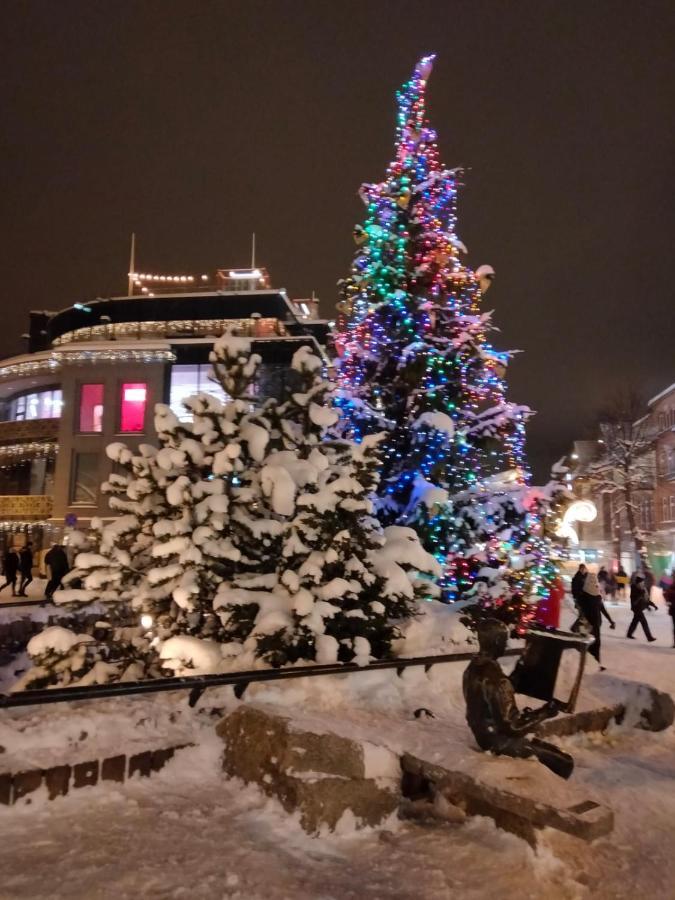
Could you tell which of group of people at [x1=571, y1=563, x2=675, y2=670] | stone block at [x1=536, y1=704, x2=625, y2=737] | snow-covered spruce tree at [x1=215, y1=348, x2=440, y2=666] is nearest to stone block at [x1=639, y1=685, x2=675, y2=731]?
stone block at [x1=536, y1=704, x2=625, y2=737]

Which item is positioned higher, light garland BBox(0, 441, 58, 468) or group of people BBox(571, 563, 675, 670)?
light garland BBox(0, 441, 58, 468)

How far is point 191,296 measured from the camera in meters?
39.9

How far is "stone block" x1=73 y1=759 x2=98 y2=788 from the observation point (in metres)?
5.12

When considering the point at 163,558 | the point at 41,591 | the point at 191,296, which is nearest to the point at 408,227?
the point at 163,558

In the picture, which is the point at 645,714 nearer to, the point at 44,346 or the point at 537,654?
the point at 537,654

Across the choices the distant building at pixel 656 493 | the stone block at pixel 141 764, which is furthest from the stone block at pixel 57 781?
the distant building at pixel 656 493

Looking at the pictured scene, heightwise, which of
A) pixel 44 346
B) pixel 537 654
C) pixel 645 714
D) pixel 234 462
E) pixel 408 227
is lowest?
pixel 645 714

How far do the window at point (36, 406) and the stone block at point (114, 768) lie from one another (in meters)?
35.0

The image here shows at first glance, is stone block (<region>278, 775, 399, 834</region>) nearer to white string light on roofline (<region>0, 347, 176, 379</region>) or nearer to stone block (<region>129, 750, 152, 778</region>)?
stone block (<region>129, 750, 152, 778</region>)

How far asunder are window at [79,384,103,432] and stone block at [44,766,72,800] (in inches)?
1300

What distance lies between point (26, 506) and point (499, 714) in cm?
3564

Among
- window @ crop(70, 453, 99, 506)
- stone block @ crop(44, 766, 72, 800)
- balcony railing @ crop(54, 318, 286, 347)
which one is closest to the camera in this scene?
stone block @ crop(44, 766, 72, 800)

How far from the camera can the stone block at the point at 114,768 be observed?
5262mm

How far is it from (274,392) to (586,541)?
35.4 meters
